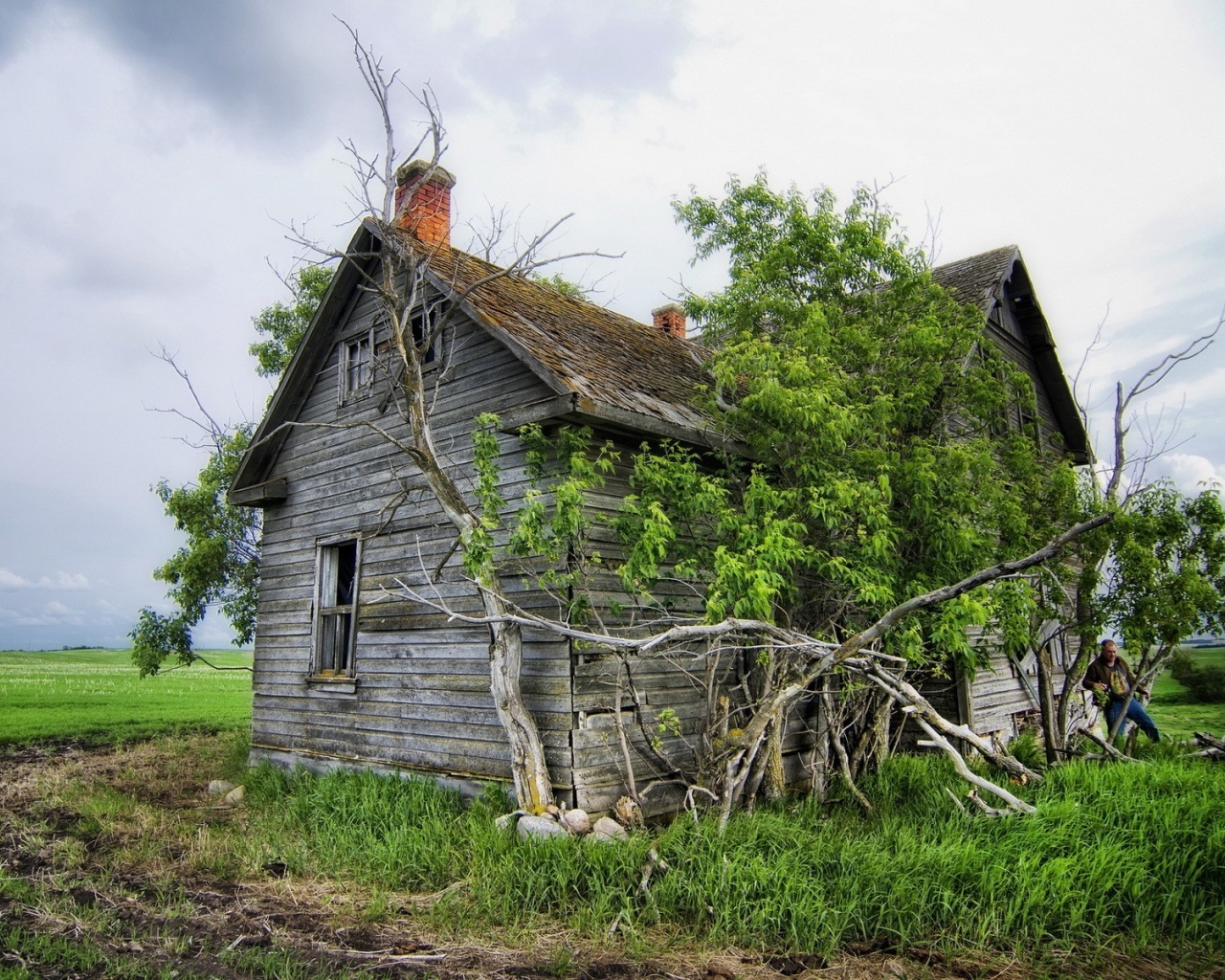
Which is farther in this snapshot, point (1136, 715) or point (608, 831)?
point (1136, 715)

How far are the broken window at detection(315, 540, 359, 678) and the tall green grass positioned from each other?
3181mm

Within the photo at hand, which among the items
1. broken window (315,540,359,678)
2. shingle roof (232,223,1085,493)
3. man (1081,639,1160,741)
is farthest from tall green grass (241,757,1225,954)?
shingle roof (232,223,1085,493)

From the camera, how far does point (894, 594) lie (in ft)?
27.3

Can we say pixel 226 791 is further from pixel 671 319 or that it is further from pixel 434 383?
pixel 671 319

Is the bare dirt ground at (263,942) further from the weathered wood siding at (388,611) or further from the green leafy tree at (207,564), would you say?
the green leafy tree at (207,564)

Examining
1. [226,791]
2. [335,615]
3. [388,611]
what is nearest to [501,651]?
[388,611]

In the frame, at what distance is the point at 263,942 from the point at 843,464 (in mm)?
6531

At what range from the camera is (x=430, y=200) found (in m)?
11.8

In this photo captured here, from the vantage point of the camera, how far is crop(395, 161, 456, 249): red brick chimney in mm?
11438

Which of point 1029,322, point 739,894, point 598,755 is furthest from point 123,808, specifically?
point 1029,322

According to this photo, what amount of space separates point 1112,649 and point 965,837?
22.2 ft

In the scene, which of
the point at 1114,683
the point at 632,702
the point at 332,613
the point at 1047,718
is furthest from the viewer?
the point at 1114,683

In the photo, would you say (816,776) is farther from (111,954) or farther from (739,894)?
(111,954)

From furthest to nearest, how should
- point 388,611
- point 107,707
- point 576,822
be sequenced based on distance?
point 107,707
point 388,611
point 576,822
